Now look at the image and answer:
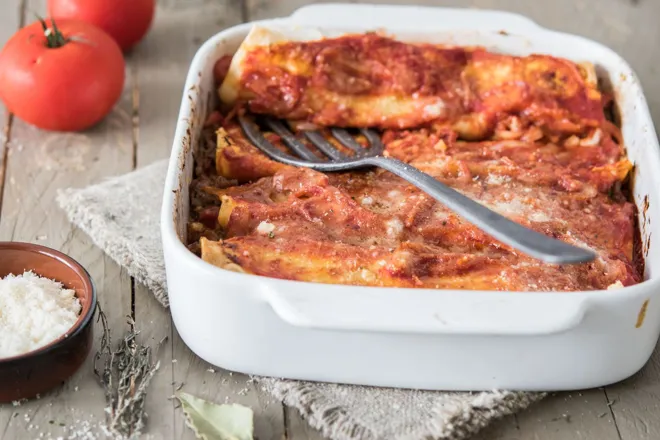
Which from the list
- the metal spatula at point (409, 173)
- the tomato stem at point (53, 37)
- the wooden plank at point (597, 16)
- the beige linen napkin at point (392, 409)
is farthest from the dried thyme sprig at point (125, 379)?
the wooden plank at point (597, 16)

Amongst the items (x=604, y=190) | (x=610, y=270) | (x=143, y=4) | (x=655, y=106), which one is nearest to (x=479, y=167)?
(x=604, y=190)

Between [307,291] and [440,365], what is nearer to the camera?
[307,291]

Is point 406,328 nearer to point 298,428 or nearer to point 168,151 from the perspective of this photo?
point 298,428

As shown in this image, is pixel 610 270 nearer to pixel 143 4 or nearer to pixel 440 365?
pixel 440 365

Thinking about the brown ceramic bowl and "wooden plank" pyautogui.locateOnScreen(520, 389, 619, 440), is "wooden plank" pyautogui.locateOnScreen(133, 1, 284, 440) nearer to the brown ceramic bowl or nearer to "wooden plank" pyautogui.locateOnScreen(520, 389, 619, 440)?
the brown ceramic bowl

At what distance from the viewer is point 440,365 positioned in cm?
196

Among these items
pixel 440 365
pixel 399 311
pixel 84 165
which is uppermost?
pixel 399 311

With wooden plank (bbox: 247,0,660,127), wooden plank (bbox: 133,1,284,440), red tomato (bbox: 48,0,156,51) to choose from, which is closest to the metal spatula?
wooden plank (bbox: 133,1,284,440)

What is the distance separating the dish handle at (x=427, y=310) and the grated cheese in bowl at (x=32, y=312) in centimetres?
51

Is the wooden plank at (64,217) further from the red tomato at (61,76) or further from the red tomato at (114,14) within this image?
the red tomato at (114,14)

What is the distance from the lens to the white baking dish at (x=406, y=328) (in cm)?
180

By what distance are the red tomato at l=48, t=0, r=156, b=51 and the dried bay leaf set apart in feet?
5.40

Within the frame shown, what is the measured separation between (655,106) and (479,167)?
107cm

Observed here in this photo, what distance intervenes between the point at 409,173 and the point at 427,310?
0.52 meters
